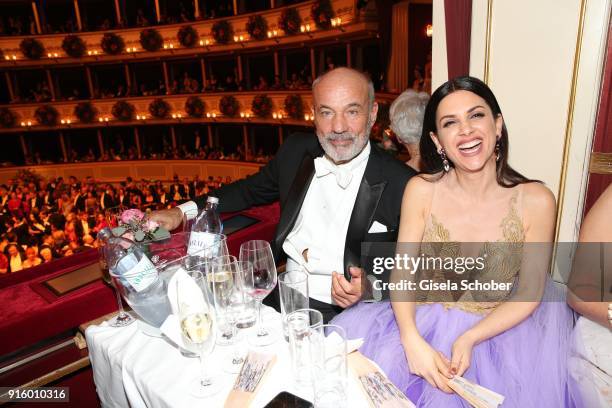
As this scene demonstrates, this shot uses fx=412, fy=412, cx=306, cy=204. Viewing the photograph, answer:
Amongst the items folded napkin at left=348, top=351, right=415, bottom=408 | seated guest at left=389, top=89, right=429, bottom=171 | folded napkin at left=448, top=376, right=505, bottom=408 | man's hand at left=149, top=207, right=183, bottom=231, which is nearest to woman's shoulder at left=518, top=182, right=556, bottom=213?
folded napkin at left=448, top=376, right=505, bottom=408

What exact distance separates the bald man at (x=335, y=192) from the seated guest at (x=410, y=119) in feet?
2.56

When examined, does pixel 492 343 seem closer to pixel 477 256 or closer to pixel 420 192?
pixel 477 256

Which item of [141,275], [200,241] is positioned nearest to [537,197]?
[200,241]

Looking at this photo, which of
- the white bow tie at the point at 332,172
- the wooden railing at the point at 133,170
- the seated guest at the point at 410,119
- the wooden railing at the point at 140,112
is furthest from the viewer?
the wooden railing at the point at 133,170

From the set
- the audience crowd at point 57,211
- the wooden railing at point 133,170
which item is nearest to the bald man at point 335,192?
the audience crowd at point 57,211

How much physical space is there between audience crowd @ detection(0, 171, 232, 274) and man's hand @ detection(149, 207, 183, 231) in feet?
11.5

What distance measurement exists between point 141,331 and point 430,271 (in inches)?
56.5

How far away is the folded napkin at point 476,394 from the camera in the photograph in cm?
132

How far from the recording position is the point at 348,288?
202 cm

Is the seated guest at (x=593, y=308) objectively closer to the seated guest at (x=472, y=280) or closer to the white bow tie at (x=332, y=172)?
the seated guest at (x=472, y=280)

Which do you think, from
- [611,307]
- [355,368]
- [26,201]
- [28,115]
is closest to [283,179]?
[355,368]

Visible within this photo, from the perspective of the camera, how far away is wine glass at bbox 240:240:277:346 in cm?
159

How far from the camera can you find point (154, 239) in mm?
1948

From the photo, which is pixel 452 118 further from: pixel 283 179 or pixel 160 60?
pixel 160 60
